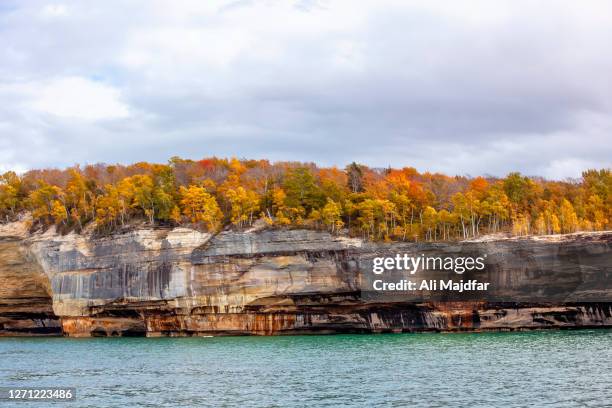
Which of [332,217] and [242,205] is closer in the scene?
[332,217]

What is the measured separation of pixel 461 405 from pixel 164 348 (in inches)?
1188

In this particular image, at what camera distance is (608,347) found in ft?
146

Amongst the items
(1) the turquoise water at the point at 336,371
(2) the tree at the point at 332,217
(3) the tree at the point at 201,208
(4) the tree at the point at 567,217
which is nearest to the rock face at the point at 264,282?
(3) the tree at the point at 201,208

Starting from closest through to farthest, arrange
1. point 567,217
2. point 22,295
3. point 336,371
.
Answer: point 336,371 → point 567,217 → point 22,295

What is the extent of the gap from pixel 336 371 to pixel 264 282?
28.0 m

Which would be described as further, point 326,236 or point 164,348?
point 326,236

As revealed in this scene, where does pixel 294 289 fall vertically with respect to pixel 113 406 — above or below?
above

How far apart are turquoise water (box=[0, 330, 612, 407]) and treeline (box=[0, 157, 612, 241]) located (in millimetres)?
16457

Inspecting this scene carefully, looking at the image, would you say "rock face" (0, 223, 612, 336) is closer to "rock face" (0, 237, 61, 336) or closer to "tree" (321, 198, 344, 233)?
"rock face" (0, 237, 61, 336)

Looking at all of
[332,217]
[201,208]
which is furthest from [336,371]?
[201,208]

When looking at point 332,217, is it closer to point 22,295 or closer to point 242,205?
point 242,205

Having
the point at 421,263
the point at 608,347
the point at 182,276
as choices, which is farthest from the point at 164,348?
the point at 608,347

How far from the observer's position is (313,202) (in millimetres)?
72625

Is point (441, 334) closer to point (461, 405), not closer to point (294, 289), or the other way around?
point (294, 289)
